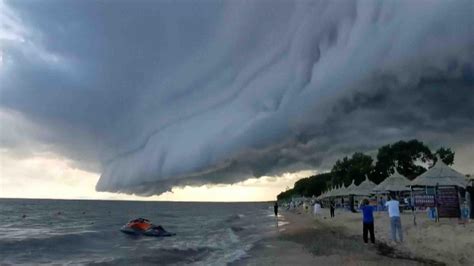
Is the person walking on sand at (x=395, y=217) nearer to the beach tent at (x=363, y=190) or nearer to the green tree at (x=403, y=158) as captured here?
the beach tent at (x=363, y=190)

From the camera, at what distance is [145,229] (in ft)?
147

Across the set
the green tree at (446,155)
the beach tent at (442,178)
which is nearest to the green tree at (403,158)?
the green tree at (446,155)

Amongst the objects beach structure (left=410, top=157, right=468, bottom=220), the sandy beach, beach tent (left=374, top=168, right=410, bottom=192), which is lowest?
the sandy beach

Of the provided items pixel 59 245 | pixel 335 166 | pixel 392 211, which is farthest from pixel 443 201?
pixel 335 166

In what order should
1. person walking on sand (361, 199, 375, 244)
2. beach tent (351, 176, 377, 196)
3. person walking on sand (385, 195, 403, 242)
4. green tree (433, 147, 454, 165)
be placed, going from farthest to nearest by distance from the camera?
green tree (433, 147, 454, 165)
beach tent (351, 176, 377, 196)
person walking on sand (361, 199, 375, 244)
person walking on sand (385, 195, 403, 242)

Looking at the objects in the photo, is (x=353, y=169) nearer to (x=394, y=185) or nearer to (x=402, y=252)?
(x=394, y=185)

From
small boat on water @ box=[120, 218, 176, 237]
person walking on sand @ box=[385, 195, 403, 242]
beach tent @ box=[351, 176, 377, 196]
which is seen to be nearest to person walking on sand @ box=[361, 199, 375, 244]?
person walking on sand @ box=[385, 195, 403, 242]

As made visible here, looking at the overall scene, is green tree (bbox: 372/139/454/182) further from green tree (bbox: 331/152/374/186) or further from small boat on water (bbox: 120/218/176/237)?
small boat on water (bbox: 120/218/176/237)

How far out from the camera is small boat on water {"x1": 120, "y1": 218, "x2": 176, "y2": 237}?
4369 cm

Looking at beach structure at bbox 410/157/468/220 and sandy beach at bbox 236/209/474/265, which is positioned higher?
beach structure at bbox 410/157/468/220

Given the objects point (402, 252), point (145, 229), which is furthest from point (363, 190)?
point (402, 252)

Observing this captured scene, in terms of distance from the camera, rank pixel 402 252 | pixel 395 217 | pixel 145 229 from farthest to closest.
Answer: pixel 145 229 < pixel 395 217 < pixel 402 252

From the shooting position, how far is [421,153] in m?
101

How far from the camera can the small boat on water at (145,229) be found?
43.7m
